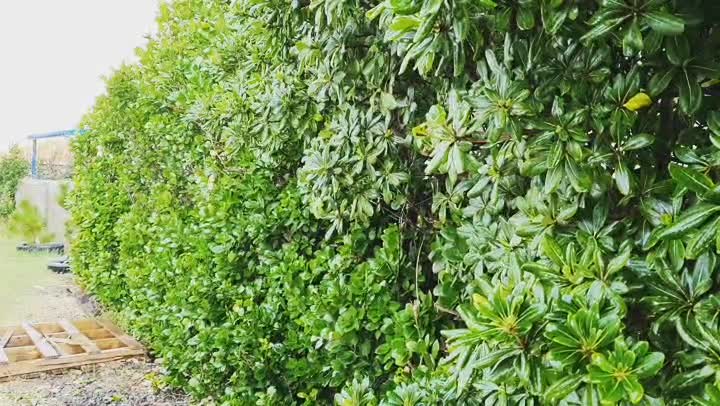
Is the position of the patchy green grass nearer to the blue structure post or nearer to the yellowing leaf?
the blue structure post

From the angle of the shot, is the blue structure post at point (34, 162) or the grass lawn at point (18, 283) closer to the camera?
the blue structure post at point (34, 162)

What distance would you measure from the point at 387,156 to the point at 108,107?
2.68 meters

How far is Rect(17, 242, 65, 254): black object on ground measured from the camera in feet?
10.5

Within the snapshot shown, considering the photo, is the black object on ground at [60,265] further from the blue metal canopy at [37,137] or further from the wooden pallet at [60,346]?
the blue metal canopy at [37,137]

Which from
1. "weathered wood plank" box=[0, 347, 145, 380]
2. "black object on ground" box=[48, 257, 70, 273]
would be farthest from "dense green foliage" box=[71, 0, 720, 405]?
"black object on ground" box=[48, 257, 70, 273]

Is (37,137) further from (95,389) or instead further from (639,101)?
(639,101)

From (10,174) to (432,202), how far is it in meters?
2.50

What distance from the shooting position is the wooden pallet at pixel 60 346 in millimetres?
2746

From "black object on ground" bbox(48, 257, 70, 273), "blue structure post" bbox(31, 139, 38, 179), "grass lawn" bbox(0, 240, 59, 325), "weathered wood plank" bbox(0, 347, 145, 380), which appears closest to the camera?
"weathered wood plank" bbox(0, 347, 145, 380)

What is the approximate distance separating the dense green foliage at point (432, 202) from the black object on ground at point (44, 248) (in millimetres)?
609

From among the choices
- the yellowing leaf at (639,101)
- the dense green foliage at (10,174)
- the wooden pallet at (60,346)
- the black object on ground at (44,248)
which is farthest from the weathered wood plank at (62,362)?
the yellowing leaf at (639,101)

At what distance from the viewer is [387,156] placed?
1479 millimetres

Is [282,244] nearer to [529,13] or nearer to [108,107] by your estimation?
[529,13]

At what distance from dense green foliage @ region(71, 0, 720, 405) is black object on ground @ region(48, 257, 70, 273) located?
3.19 ft
